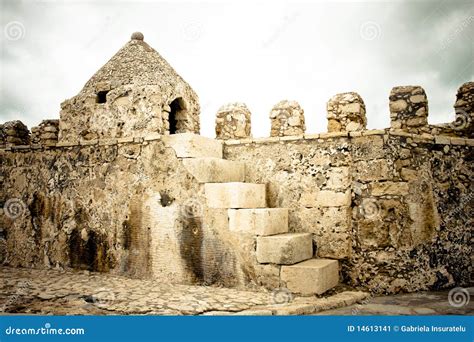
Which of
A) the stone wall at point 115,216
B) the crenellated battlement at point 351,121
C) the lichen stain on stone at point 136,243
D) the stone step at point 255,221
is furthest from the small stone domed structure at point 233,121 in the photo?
the lichen stain on stone at point 136,243

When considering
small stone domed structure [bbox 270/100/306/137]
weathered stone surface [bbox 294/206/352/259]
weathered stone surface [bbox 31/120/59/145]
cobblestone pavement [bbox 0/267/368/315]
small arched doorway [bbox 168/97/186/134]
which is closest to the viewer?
cobblestone pavement [bbox 0/267/368/315]

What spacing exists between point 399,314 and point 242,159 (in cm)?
295

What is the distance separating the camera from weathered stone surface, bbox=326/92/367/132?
5.27m

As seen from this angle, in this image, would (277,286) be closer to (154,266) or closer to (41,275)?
(154,266)

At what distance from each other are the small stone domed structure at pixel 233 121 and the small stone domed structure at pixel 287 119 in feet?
1.44

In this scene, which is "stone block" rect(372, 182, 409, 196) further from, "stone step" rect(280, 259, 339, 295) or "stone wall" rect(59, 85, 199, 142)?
"stone wall" rect(59, 85, 199, 142)

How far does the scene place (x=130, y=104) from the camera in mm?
6453

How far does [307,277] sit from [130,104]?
4117mm

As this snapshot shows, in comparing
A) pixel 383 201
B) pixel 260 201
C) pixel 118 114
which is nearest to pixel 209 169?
pixel 260 201

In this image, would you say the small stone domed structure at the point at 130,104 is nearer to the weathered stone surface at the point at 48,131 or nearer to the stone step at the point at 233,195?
the weathered stone surface at the point at 48,131

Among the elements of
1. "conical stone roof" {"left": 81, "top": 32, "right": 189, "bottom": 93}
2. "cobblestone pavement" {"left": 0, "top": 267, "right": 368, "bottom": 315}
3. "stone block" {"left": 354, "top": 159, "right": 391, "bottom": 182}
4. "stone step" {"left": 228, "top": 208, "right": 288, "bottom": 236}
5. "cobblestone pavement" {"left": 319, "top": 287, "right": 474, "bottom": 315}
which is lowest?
"cobblestone pavement" {"left": 319, "top": 287, "right": 474, "bottom": 315}

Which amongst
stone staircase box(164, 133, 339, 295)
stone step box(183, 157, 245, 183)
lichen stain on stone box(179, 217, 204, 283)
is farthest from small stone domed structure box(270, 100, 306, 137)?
lichen stain on stone box(179, 217, 204, 283)

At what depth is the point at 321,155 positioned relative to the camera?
16.8 ft

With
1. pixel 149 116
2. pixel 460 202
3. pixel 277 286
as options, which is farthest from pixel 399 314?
pixel 149 116
